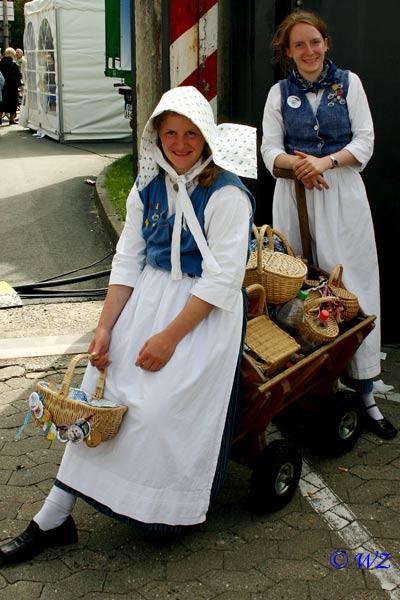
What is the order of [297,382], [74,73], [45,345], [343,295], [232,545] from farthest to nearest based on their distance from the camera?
[74,73]
[45,345]
[343,295]
[297,382]
[232,545]

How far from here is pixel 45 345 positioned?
16.9 feet

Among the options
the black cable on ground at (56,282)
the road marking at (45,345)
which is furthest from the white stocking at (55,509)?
the black cable on ground at (56,282)

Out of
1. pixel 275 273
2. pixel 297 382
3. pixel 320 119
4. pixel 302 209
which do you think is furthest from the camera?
pixel 302 209

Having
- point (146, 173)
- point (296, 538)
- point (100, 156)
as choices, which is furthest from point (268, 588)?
point (100, 156)

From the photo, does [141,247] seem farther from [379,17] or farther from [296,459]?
[379,17]

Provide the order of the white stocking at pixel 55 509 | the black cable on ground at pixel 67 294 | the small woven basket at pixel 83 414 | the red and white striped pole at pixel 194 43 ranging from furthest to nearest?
the black cable on ground at pixel 67 294
the red and white striped pole at pixel 194 43
the white stocking at pixel 55 509
the small woven basket at pixel 83 414

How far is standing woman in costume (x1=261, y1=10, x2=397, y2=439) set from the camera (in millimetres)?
3715

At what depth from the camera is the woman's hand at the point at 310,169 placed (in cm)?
366

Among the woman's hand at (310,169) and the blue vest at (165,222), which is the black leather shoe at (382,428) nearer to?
the woman's hand at (310,169)

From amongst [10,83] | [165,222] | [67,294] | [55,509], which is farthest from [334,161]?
[10,83]

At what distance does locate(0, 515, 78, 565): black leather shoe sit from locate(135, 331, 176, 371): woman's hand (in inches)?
27.7

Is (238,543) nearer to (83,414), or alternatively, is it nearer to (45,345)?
(83,414)

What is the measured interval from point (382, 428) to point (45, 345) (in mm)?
2302

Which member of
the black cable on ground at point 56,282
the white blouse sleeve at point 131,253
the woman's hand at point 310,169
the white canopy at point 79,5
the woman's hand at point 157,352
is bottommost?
the black cable on ground at point 56,282
